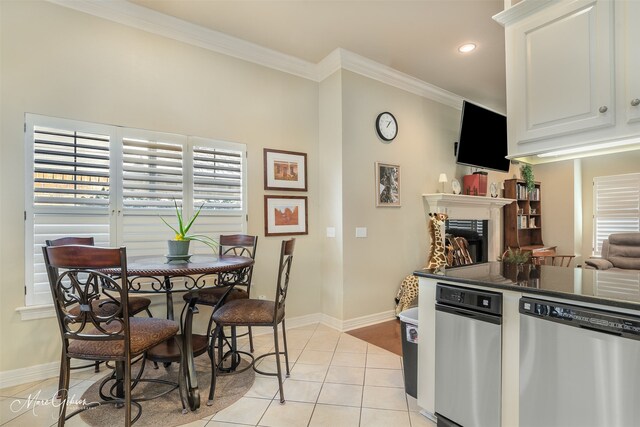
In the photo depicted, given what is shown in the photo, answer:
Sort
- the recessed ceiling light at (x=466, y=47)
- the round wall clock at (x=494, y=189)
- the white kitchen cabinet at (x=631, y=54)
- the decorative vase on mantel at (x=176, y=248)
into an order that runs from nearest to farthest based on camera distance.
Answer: the white kitchen cabinet at (x=631, y=54) < the decorative vase on mantel at (x=176, y=248) < the recessed ceiling light at (x=466, y=47) < the round wall clock at (x=494, y=189)

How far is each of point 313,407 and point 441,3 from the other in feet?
10.9

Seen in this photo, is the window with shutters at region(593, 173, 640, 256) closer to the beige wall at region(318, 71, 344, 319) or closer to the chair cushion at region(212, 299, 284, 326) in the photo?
the beige wall at region(318, 71, 344, 319)

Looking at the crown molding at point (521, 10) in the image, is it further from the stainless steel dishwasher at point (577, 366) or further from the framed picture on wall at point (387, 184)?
the framed picture on wall at point (387, 184)

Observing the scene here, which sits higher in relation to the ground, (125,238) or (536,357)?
(125,238)

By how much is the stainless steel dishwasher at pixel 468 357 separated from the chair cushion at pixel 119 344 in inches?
62.0

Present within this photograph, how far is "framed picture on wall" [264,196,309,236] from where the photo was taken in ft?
11.1

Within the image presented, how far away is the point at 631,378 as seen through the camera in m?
1.10

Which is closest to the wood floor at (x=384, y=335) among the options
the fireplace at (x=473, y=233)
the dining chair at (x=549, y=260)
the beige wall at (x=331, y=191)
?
the beige wall at (x=331, y=191)

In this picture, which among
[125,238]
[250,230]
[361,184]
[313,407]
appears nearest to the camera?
[313,407]

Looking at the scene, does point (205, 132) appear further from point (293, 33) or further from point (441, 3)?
point (441, 3)

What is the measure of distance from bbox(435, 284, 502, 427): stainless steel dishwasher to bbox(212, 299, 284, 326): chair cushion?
110cm

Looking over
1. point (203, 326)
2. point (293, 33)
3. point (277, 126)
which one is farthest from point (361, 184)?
point (203, 326)

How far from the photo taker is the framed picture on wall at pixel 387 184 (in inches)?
149

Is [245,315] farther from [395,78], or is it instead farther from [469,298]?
[395,78]
